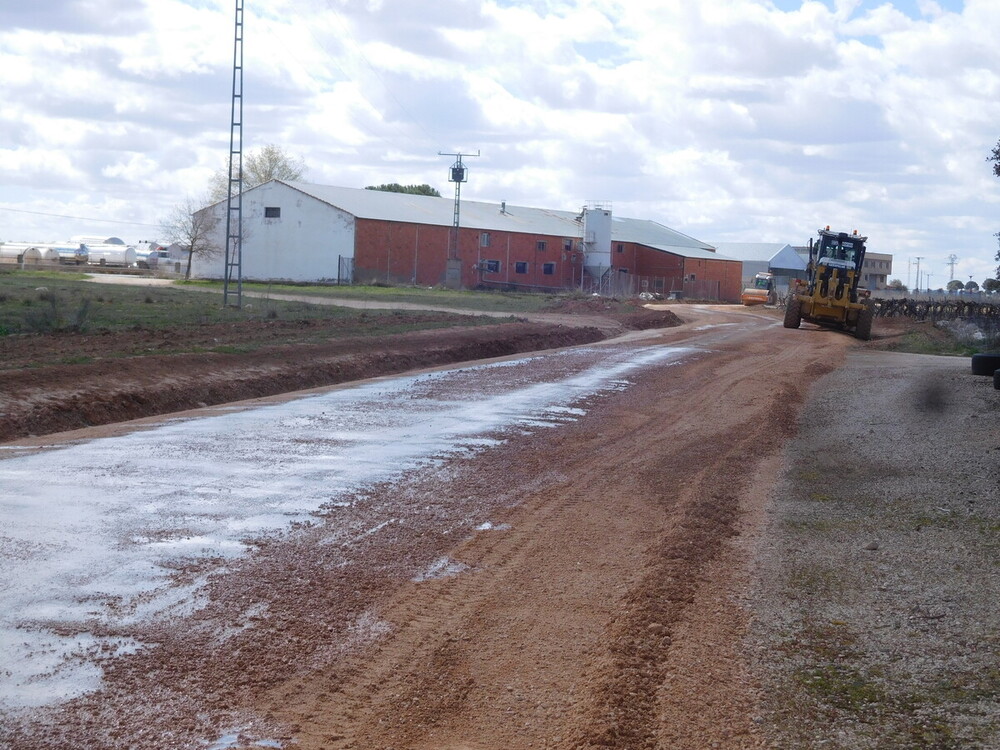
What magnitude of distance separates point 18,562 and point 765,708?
521 cm

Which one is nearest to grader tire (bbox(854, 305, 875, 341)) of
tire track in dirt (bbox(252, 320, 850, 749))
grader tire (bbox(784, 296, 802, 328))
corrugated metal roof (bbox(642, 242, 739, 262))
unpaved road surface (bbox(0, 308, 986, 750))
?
grader tire (bbox(784, 296, 802, 328))

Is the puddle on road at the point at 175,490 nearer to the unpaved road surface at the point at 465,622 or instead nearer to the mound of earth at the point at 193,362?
the unpaved road surface at the point at 465,622

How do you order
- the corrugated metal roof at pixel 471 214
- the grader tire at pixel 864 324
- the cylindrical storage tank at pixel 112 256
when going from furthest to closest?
the cylindrical storage tank at pixel 112 256 → the corrugated metal roof at pixel 471 214 → the grader tire at pixel 864 324

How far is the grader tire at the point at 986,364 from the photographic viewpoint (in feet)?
71.3

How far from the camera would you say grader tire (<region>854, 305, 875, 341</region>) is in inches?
1511

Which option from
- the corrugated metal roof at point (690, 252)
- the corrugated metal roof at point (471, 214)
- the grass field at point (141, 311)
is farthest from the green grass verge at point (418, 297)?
the corrugated metal roof at point (690, 252)

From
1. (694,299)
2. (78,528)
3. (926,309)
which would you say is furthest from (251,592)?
(694,299)

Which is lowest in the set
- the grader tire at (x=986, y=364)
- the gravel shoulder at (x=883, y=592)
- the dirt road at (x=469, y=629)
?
the dirt road at (x=469, y=629)

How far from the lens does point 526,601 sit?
749 cm

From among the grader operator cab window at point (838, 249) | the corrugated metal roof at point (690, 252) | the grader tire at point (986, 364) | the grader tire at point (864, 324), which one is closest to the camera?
the grader tire at point (986, 364)

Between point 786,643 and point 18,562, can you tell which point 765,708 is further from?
point 18,562

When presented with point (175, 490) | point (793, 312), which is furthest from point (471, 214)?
point (175, 490)

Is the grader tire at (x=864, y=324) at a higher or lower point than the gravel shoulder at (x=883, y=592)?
higher

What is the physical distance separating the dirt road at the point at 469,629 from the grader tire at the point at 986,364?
37.9 ft
